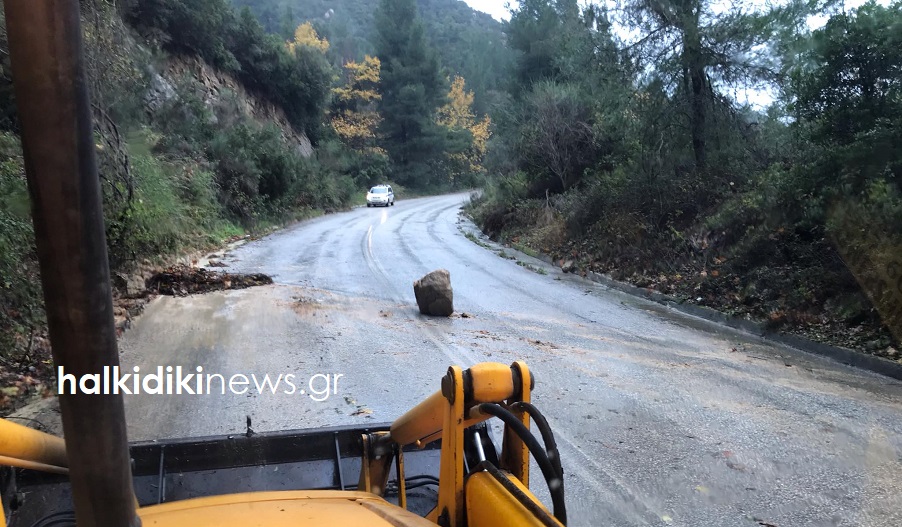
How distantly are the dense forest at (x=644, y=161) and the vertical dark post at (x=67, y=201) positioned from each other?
0.22m

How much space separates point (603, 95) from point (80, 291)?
19.2 metres

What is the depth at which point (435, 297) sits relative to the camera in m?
11.1

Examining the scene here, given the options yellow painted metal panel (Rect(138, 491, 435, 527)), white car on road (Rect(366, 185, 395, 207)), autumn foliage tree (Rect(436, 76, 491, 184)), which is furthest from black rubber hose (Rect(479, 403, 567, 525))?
autumn foliage tree (Rect(436, 76, 491, 184))

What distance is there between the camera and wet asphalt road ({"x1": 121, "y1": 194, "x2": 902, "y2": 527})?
4.86 metres

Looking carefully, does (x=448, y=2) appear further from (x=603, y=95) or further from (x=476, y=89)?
(x=603, y=95)

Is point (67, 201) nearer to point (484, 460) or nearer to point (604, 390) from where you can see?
point (484, 460)

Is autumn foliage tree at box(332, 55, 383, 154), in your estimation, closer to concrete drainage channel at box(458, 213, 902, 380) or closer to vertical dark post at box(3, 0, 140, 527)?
concrete drainage channel at box(458, 213, 902, 380)

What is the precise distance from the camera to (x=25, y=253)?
7.68m

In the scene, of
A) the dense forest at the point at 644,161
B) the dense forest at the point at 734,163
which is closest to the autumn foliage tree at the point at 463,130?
the dense forest at the point at 644,161

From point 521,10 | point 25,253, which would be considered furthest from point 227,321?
point 521,10

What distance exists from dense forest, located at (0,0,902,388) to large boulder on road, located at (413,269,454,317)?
5.13 m

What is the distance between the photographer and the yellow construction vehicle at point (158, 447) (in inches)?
45.4

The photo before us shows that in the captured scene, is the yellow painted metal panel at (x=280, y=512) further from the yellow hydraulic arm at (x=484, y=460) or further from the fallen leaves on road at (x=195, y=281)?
the fallen leaves on road at (x=195, y=281)

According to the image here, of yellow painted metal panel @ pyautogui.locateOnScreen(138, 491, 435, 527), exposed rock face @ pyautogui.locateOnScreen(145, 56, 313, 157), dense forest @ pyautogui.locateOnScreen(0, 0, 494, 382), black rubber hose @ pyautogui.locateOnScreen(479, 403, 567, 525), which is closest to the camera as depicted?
black rubber hose @ pyautogui.locateOnScreen(479, 403, 567, 525)
